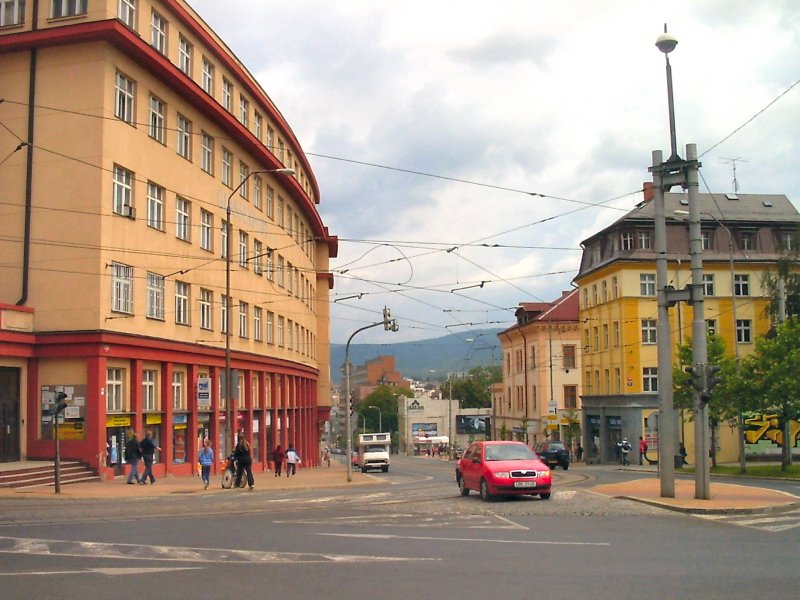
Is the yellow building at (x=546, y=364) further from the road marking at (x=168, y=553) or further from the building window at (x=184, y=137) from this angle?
the road marking at (x=168, y=553)

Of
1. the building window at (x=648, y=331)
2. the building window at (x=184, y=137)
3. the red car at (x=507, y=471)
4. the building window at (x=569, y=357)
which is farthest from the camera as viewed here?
the building window at (x=569, y=357)

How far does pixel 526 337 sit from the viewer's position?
87.4 metres

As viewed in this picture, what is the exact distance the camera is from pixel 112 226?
3288 centimetres

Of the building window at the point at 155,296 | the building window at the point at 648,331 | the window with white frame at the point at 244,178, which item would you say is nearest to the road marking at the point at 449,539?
the building window at the point at 155,296

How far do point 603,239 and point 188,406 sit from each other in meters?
37.5

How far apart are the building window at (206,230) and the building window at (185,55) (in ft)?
20.1

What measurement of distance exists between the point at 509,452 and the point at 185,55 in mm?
24958

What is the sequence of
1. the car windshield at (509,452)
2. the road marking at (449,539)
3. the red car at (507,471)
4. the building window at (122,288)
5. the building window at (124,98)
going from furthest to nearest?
1. the building window at (124,98)
2. the building window at (122,288)
3. the car windshield at (509,452)
4. the red car at (507,471)
5. the road marking at (449,539)

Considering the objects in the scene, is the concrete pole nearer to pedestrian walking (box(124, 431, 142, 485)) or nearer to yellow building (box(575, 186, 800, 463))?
pedestrian walking (box(124, 431, 142, 485))

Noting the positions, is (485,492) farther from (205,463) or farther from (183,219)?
(183,219)

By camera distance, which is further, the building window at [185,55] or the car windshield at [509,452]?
the building window at [185,55]

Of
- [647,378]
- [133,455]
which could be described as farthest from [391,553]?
[647,378]

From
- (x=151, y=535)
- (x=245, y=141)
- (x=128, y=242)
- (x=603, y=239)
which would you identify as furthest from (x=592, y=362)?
(x=151, y=535)

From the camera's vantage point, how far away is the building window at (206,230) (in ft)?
136
